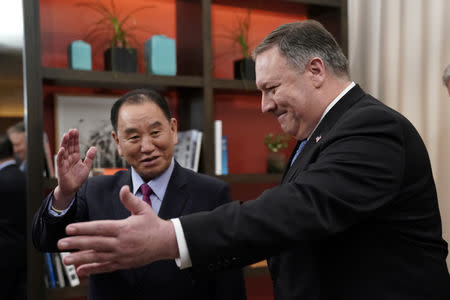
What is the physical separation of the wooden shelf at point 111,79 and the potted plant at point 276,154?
2.36ft

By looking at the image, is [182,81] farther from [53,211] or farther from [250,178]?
[53,211]

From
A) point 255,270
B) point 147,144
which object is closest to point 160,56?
point 147,144

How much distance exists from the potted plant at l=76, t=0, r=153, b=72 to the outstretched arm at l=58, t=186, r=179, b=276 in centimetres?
195

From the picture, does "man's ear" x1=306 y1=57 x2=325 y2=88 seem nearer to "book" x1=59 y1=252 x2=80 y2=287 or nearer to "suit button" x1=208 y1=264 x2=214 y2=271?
"suit button" x1=208 y1=264 x2=214 y2=271

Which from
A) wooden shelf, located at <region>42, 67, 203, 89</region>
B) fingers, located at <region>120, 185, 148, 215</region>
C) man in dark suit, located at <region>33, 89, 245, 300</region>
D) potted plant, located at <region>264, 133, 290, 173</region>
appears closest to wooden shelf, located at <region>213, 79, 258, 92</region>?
wooden shelf, located at <region>42, 67, 203, 89</region>

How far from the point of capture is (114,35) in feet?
9.55

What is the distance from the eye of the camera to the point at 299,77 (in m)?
1.36

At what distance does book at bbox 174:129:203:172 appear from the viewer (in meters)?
2.87

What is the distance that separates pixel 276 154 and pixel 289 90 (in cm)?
200

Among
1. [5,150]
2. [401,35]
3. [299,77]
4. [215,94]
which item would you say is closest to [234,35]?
[215,94]

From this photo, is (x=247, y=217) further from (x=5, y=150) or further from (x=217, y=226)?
(x=5, y=150)

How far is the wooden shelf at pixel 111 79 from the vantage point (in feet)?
8.47

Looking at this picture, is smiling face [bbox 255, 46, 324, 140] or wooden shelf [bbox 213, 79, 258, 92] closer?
smiling face [bbox 255, 46, 324, 140]

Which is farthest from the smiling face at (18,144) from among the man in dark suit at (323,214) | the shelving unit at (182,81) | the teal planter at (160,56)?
the man in dark suit at (323,214)
